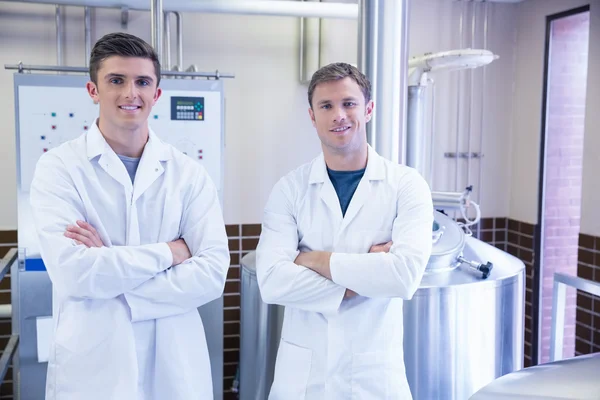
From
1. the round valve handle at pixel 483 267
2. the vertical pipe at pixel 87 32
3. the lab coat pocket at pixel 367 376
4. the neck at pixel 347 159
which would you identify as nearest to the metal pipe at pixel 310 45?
the vertical pipe at pixel 87 32

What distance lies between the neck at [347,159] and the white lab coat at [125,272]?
375 millimetres

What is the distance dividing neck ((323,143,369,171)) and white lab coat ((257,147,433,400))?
0.11ft

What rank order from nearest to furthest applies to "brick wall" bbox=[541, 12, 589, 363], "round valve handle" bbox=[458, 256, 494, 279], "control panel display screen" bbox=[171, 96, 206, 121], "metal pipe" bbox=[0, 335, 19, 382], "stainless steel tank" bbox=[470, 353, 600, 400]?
"stainless steel tank" bbox=[470, 353, 600, 400] < "metal pipe" bbox=[0, 335, 19, 382] < "round valve handle" bbox=[458, 256, 494, 279] < "control panel display screen" bbox=[171, 96, 206, 121] < "brick wall" bbox=[541, 12, 589, 363]

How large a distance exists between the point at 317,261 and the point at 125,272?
0.51m

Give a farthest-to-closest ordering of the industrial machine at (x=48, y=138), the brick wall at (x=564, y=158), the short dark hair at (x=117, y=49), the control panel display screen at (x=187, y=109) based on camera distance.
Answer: the brick wall at (x=564, y=158) < the control panel display screen at (x=187, y=109) < the industrial machine at (x=48, y=138) < the short dark hair at (x=117, y=49)

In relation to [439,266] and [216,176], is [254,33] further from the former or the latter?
[439,266]

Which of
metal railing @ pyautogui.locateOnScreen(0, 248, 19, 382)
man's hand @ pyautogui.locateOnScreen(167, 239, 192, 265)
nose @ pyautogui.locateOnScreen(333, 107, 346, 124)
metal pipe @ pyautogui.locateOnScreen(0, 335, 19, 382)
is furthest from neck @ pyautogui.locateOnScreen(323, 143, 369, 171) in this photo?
metal pipe @ pyautogui.locateOnScreen(0, 335, 19, 382)

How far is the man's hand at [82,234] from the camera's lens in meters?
1.53

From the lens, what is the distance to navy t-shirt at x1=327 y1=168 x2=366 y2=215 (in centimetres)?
182

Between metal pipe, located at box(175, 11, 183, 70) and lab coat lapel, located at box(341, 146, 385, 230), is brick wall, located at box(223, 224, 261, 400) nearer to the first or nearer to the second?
metal pipe, located at box(175, 11, 183, 70)

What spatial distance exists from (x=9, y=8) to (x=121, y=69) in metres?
1.84

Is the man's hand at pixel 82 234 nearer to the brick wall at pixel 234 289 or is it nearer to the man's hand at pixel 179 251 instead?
the man's hand at pixel 179 251

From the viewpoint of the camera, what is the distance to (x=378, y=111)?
2.31m

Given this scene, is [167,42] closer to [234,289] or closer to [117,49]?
[234,289]
